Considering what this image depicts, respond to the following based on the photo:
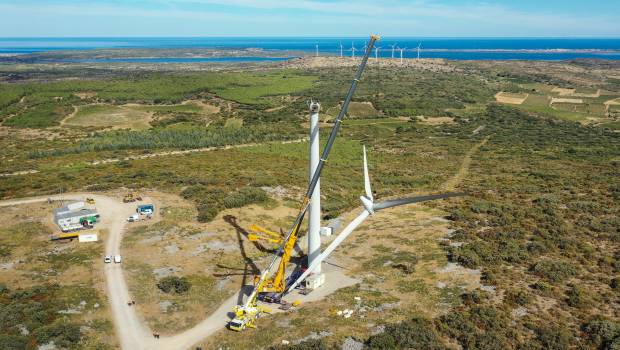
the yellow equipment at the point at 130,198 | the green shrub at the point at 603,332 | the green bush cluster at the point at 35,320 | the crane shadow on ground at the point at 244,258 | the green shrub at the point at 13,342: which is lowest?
the crane shadow on ground at the point at 244,258

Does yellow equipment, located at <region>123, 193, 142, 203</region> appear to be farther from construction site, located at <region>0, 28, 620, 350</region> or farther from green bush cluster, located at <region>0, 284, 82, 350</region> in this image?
green bush cluster, located at <region>0, 284, 82, 350</region>

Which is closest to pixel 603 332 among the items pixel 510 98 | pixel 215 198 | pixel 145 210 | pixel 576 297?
pixel 576 297

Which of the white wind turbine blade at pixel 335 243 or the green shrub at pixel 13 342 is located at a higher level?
the white wind turbine blade at pixel 335 243

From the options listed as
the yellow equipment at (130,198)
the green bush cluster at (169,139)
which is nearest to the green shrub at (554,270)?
the yellow equipment at (130,198)

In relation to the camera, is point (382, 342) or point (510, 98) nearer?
point (382, 342)

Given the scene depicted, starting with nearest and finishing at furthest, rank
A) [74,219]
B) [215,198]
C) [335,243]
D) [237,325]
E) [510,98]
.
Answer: [335,243], [237,325], [74,219], [215,198], [510,98]

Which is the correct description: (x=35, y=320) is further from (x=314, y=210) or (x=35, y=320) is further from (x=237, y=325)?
(x=314, y=210)

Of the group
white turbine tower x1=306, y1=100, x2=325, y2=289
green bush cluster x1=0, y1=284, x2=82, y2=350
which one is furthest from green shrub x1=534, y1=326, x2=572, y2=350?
green bush cluster x1=0, y1=284, x2=82, y2=350

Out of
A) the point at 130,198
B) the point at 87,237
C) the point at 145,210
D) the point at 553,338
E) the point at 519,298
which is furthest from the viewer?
the point at 130,198

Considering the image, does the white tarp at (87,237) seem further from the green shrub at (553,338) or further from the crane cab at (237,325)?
the green shrub at (553,338)

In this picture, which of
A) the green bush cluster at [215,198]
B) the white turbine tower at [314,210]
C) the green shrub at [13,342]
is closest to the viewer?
the green shrub at [13,342]
